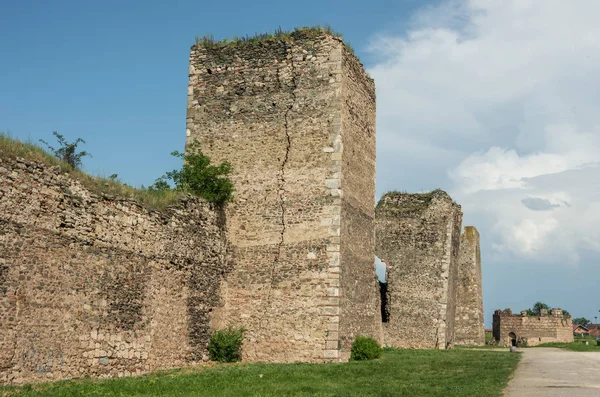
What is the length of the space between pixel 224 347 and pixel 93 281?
17.1ft

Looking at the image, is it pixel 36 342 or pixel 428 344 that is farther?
pixel 428 344

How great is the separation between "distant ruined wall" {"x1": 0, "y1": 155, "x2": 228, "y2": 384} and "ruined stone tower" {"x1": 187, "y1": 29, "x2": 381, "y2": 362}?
1408 millimetres

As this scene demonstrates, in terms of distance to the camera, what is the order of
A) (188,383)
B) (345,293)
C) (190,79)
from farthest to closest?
(190,79), (345,293), (188,383)

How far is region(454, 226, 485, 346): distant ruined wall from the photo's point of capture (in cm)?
3259

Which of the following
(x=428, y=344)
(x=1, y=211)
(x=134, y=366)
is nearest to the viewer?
(x=1, y=211)

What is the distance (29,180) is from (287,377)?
6.15 metres

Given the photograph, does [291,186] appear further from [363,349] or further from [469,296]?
[469,296]

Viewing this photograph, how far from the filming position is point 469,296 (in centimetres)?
3300

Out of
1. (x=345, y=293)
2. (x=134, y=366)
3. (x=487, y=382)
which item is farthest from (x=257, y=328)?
(x=487, y=382)

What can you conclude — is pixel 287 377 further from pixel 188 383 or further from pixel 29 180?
pixel 29 180

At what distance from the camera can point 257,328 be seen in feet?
A: 59.9

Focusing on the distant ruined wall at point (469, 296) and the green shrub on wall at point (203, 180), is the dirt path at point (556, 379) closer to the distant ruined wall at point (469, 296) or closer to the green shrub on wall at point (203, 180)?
the green shrub on wall at point (203, 180)

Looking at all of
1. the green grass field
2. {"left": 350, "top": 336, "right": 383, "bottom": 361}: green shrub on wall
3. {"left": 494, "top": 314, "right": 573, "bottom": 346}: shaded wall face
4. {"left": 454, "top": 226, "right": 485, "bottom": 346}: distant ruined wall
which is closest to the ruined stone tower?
{"left": 350, "top": 336, "right": 383, "bottom": 361}: green shrub on wall

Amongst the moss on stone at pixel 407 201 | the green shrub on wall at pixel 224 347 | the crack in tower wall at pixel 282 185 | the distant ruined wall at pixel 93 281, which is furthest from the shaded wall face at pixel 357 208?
the moss on stone at pixel 407 201
